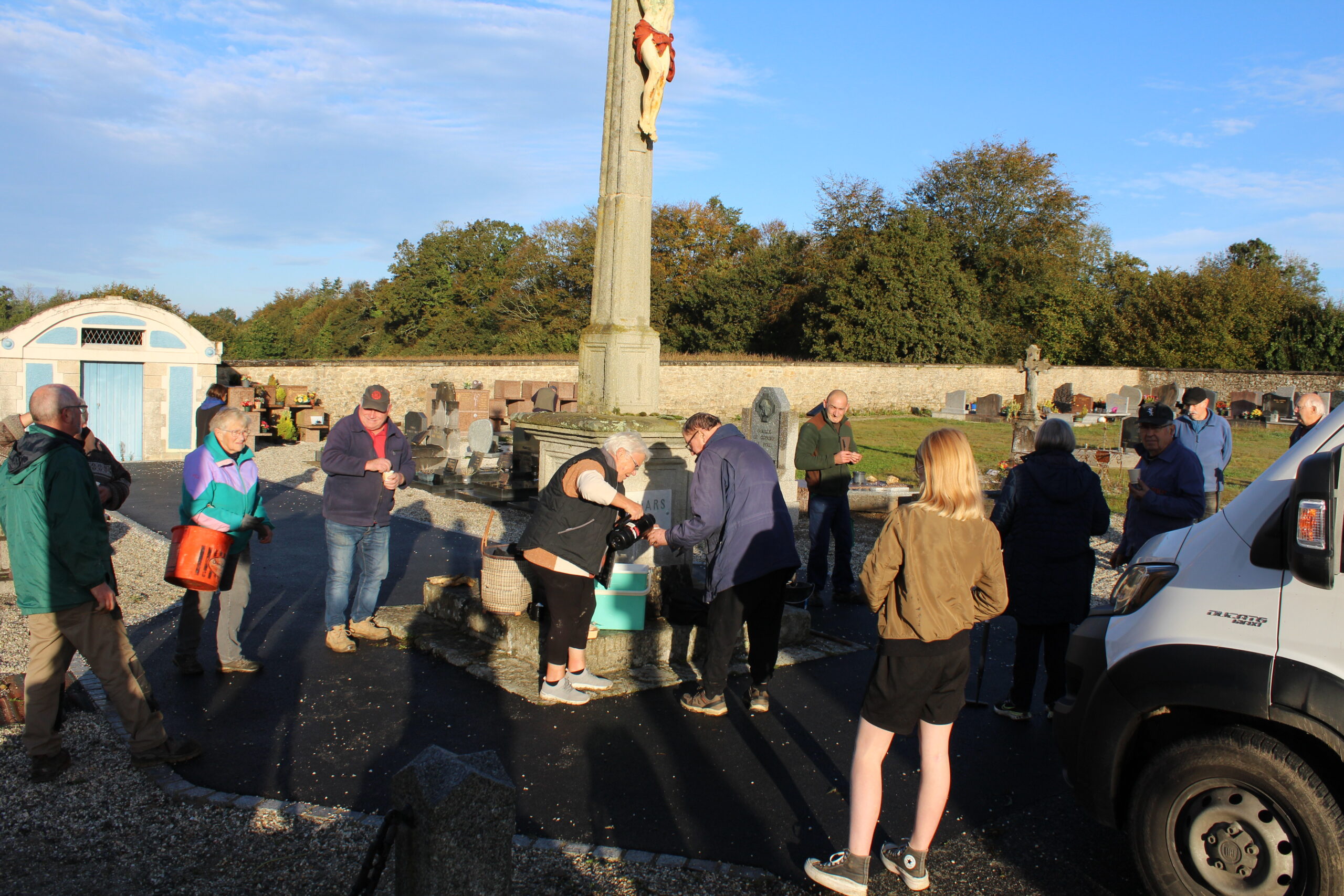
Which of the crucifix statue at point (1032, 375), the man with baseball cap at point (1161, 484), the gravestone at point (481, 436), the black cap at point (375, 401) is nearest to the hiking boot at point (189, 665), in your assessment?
the black cap at point (375, 401)

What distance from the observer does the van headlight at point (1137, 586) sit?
3.21 metres

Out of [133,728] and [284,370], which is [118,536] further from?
[284,370]

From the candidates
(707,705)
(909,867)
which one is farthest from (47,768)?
(909,867)

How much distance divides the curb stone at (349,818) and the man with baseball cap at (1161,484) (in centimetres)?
341

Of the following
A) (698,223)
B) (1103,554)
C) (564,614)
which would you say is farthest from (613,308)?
(698,223)

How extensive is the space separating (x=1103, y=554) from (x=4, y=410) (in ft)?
59.8

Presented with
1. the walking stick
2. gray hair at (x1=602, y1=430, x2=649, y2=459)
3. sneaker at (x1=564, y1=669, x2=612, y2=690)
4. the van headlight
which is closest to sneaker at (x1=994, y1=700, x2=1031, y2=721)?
the walking stick

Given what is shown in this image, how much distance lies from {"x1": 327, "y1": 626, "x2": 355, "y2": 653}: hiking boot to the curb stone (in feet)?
4.71

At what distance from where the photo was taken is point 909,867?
3209 mm

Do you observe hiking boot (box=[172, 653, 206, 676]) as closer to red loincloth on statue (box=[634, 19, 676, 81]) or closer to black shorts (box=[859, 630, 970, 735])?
black shorts (box=[859, 630, 970, 735])

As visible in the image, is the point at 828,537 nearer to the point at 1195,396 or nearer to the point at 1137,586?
the point at 1195,396

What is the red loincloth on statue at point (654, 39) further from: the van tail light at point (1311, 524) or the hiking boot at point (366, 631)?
the van tail light at point (1311, 524)

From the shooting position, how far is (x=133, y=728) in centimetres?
393

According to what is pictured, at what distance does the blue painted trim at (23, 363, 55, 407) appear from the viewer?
1606 centimetres
